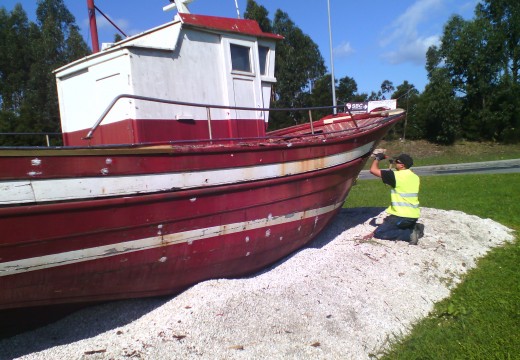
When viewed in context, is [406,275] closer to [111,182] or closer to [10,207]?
[111,182]

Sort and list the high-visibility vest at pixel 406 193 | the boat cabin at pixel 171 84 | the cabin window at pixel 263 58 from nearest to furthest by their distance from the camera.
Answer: the boat cabin at pixel 171 84 < the high-visibility vest at pixel 406 193 < the cabin window at pixel 263 58

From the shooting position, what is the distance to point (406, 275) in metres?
4.95

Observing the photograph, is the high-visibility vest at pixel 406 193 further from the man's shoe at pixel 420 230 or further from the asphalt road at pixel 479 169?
the asphalt road at pixel 479 169

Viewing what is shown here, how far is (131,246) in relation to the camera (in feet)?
11.9

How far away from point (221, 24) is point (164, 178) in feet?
8.16

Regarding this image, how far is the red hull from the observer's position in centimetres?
313

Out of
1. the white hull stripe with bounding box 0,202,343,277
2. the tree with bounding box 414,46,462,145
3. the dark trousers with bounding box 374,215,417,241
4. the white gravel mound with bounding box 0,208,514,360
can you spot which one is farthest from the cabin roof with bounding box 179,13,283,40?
the tree with bounding box 414,46,462,145

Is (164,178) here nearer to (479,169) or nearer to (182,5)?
(182,5)

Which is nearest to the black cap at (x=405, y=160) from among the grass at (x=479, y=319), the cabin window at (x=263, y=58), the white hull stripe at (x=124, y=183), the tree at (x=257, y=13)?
the grass at (x=479, y=319)

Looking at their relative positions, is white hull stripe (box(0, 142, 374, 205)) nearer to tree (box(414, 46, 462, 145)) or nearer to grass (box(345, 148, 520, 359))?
grass (box(345, 148, 520, 359))

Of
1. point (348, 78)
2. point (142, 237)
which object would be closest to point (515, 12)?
point (348, 78)

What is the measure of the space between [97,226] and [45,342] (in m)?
1.21

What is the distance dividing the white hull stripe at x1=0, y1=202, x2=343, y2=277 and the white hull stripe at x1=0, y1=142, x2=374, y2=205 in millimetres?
438

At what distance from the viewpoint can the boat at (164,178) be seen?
3197 mm
